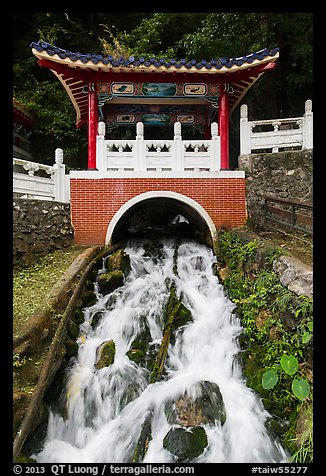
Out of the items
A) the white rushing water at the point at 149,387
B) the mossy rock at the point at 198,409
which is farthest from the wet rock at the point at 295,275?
the mossy rock at the point at 198,409

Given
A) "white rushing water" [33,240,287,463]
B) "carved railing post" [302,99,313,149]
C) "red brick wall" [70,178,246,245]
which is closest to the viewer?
"white rushing water" [33,240,287,463]

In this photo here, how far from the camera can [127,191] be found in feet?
27.7

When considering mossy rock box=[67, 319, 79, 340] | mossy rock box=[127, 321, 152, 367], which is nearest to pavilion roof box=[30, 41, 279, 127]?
mossy rock box=[67, 319, 79, 340]

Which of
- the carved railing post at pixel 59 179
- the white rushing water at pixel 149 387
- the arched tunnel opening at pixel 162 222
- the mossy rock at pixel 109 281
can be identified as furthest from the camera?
the arched tunnel opening at pixel 162 222

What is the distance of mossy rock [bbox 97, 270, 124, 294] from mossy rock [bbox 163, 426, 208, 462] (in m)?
3.29

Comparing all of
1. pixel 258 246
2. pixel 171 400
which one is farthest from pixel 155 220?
pixel 171 400

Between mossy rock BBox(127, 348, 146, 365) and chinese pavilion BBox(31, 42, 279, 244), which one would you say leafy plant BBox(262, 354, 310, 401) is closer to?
mossy rock BBox(127, 348, 146, 365)

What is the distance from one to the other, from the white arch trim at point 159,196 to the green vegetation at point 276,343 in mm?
2028

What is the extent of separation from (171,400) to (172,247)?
524cm

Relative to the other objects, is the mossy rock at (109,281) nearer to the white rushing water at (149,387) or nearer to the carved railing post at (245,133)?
the white rushing water at (149,387)

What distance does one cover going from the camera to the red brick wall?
8.34 metres

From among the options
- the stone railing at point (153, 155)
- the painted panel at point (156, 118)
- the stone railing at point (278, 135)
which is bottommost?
the stone railing at point (153, 155)

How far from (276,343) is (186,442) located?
1.88 m

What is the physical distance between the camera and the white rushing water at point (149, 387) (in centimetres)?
426
